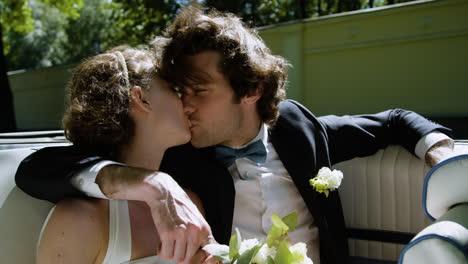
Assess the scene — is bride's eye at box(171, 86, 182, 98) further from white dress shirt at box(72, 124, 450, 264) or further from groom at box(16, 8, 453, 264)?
white dress shirt at box(72, 124, 450, 264)

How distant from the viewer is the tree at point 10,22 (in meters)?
11.2

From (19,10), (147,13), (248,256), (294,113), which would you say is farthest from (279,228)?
(147,13)

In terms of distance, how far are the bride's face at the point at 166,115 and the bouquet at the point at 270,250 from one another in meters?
0.79

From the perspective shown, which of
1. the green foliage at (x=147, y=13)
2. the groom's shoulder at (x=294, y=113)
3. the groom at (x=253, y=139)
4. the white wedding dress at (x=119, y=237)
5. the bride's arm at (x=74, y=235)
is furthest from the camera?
the green foliage at (x=147, y=13)

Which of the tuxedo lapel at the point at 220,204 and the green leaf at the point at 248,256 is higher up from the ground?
the green leaf at the point at 248,256

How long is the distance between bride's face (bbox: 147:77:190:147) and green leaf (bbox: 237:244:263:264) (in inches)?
34.1

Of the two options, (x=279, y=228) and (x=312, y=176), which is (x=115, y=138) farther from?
(x=312, y=176)

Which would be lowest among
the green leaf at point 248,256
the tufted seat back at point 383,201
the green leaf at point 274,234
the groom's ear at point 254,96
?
the tufted seat back at point 383,201

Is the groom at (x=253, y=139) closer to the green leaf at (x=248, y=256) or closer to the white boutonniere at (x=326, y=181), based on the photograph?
the white boutonniere at (x=326, y=181)

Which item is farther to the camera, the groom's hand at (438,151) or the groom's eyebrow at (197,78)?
the groom's eyebrow at (197,78)

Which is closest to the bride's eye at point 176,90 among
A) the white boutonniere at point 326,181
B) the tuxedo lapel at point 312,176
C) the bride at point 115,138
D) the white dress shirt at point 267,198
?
the bride at point 115,138

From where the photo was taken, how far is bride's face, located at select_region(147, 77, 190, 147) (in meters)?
1.97

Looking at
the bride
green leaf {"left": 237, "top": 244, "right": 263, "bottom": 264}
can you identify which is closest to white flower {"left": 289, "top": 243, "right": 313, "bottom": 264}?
green leaf {"left": 237, "top": 244, "right": 263, "bottom": 264}

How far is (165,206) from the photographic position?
55.3 inches
